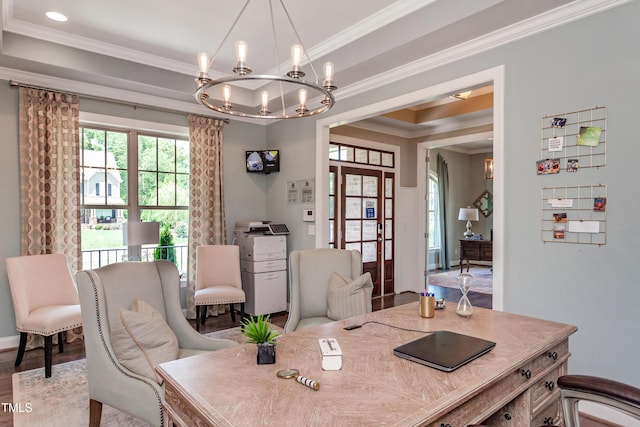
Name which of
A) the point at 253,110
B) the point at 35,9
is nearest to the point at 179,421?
the point at 35,9

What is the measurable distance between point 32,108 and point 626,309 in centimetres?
519

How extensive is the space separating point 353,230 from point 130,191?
10.1ft

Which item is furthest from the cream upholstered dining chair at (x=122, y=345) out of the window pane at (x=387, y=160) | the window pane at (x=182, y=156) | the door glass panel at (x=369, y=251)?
the window pane at (x=387, y=160)

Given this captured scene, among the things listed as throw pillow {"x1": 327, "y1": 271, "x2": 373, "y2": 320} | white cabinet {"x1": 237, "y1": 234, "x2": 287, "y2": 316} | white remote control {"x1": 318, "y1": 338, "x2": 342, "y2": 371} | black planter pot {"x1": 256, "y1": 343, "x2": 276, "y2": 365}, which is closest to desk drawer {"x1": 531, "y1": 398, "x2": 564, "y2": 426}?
white remote control {"x1": 318, "y1": 338, "x2": 342, "y2": 371}

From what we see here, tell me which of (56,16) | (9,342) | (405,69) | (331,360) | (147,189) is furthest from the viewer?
(147,189)

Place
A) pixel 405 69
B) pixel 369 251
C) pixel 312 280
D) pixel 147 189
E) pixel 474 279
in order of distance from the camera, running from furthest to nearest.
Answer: pixel 474 279 → pixel 369 251 → pixel 147 189 → pixel 405 69 → pixel 312 280

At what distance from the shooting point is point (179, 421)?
49.6 inches

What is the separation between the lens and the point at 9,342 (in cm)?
366

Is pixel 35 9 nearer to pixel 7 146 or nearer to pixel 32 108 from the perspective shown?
pixel 32 108

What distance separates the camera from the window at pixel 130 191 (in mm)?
4219

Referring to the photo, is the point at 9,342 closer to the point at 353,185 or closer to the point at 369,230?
the point at 353,185

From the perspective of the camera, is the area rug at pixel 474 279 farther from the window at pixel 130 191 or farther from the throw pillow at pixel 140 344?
the throw pillow at pixel 140 344

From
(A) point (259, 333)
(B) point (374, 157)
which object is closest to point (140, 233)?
(A) point (259, 333)

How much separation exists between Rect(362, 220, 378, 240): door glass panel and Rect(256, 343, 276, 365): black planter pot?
441cm
